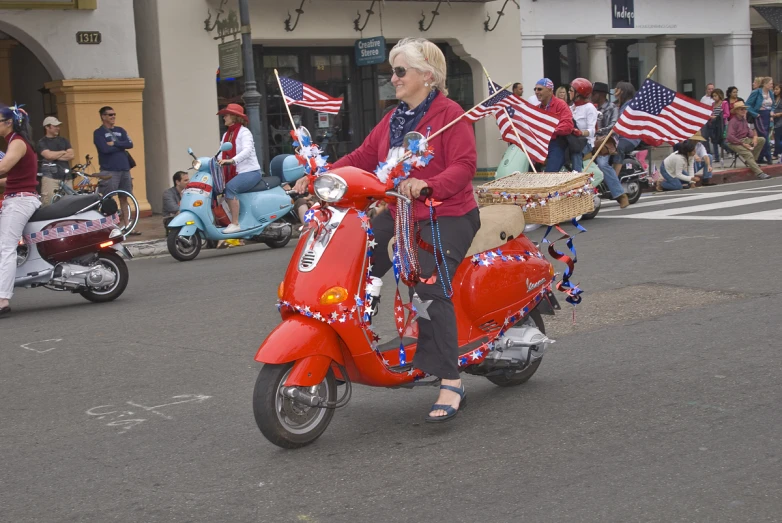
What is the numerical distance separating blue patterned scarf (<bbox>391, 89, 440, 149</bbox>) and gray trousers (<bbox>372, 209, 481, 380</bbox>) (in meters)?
0.44

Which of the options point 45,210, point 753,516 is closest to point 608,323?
point 753,516

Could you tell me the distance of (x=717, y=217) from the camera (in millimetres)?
12641

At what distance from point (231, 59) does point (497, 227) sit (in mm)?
11429

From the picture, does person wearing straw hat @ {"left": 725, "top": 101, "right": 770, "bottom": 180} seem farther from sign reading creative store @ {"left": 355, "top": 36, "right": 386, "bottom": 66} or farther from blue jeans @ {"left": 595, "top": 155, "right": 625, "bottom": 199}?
sign reading creative store @ {"left": 355, "top": 36, "right": 386, "bottom": 66}

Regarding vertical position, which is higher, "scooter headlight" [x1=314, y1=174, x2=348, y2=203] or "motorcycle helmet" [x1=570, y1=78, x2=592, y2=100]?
"motorcycle helmet" [x1=570, y1=78, x2=592, y2=100]

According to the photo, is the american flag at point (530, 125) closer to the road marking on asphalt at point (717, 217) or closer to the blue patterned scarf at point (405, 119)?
the blue patterned scarf at point (405, 119)

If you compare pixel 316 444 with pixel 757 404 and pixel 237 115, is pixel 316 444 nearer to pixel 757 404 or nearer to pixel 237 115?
pixel 757 404

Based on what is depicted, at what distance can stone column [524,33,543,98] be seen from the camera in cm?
2383

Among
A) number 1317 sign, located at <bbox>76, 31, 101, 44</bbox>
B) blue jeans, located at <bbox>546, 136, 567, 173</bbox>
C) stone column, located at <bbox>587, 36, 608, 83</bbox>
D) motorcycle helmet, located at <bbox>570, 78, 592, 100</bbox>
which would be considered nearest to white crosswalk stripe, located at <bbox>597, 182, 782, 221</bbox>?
blue jeans, located at <bbox>546, 136, 567, 173</bbox>

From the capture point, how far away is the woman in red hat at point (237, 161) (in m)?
12.6

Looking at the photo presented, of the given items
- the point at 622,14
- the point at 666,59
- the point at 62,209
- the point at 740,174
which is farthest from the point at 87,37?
the point at 666,59

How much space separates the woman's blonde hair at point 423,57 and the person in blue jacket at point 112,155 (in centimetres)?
1112

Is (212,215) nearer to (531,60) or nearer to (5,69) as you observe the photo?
(5,69)

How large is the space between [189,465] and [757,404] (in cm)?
269
